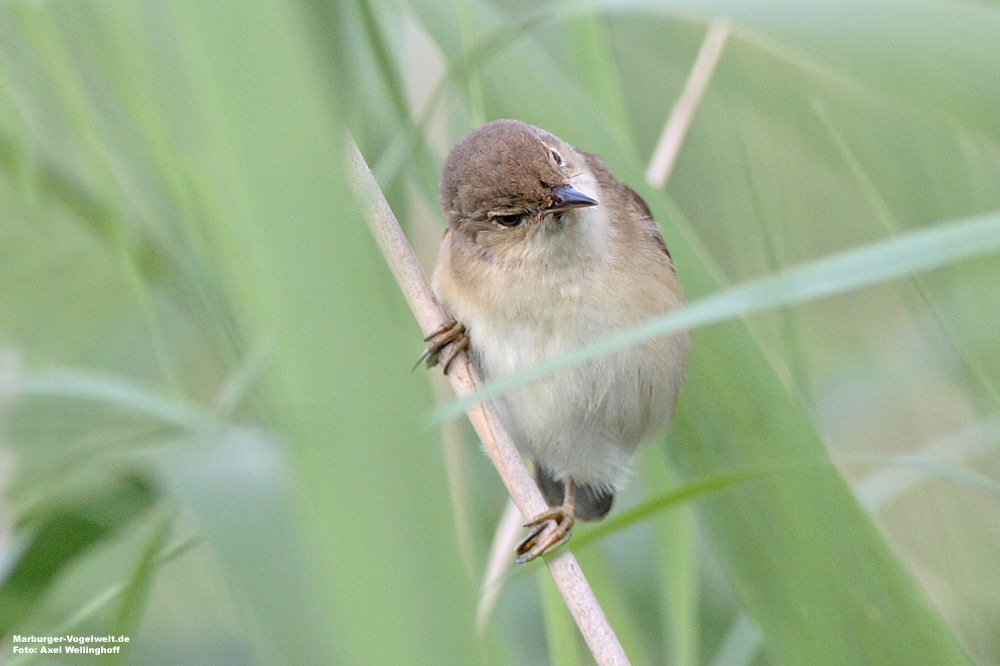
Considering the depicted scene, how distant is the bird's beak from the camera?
1.66 metres

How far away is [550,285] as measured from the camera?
1795 mm

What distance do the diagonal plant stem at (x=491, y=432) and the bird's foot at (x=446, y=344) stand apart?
11 centimetres

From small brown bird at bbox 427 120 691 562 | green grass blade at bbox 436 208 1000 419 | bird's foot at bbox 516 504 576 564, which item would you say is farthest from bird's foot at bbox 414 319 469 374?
green grass blade at bbox 436 208 1000 419

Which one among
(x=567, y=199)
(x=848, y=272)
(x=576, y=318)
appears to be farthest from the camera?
(x=576, y=318)

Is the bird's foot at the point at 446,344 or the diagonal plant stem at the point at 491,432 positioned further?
the bird's foot at the point at 446,344

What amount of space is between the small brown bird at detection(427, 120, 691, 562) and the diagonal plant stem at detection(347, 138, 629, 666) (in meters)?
0.17

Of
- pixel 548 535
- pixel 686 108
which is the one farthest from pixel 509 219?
pixel 548 535

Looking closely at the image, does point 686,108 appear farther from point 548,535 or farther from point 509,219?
point 548,535

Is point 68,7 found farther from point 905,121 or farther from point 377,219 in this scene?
point 905,121

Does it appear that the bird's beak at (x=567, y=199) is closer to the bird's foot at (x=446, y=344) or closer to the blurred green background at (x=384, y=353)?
the blurred green background at (x=384, y=353)

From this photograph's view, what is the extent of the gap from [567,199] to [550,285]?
0.60ft

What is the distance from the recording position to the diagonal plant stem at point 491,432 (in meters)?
1.30

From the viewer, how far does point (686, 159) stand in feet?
9.34

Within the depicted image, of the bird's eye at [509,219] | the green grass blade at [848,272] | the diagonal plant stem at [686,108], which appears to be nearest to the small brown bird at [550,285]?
the bird's eye at [509,219]
